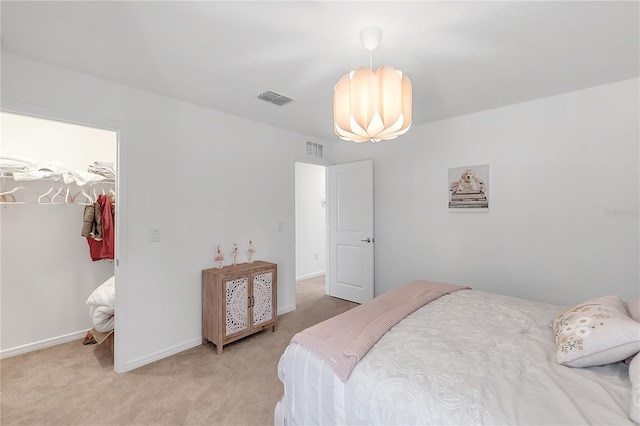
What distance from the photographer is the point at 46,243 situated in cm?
281

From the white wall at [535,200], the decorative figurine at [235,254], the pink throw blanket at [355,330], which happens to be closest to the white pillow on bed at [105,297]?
the decorative figurine at [235,254]

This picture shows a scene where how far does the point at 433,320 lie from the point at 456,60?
70.5 inches

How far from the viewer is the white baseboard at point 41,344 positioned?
256 cm

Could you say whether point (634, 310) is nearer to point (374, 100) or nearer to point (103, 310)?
point (374, 100)

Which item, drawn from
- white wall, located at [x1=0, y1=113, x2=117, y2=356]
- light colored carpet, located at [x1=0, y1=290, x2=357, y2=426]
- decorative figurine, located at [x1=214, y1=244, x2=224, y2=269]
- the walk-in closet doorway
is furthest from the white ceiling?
light colored carpet, located at [x1=0, y1=290, x2=357, y2=426]

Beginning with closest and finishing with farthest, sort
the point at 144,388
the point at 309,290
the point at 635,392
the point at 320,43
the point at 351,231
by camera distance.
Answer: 1. the point at 635,392
2. the point at 320,43
3. the point at 144,388
4. the point at 351,231
5. the point at 309,290

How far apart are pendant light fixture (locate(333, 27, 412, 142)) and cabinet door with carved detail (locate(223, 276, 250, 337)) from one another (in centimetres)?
194

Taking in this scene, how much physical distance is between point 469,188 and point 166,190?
10.2 feet

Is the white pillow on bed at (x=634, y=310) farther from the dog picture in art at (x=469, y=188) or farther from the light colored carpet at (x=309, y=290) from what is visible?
the light colored carpet at (x=309, y=290)

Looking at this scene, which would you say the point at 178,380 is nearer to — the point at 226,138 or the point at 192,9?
the point at 226,138

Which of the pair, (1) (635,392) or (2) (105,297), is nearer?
(1) (635,392)

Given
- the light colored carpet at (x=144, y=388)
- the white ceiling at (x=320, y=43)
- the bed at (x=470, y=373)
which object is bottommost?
the light colored carpet at (x=144, y=388)

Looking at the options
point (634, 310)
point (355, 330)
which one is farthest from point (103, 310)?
point (634, 310)

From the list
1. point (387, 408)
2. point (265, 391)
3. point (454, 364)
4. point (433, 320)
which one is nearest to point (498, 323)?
point (433, 320)
